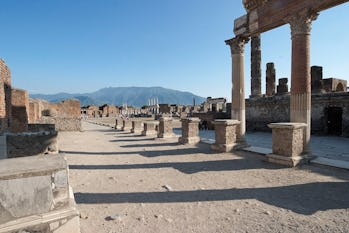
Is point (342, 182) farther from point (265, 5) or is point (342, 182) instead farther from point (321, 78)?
point (321, 78)

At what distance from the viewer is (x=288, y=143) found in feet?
20.8

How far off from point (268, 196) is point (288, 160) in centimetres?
259

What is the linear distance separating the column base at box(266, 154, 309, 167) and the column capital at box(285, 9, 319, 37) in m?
3.97

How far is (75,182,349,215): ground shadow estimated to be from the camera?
12.1 ft

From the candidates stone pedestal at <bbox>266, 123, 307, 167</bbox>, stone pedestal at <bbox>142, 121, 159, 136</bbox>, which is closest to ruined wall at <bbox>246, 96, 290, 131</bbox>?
stone pedestal at <bbox>142, 121, 159, 136</bbox>

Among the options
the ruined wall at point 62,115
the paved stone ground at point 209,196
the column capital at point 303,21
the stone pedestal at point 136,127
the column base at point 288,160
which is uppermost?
the column capital at point 303,21

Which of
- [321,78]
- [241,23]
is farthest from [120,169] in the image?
[321,78]

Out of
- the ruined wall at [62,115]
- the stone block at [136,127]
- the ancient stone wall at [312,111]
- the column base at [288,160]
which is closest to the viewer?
the column base at [288,160]

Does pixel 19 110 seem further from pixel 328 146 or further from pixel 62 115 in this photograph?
pixel 328 146

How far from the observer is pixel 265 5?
8180mm

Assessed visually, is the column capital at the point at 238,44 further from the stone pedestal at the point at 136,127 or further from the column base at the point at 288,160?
the stone pedestal at the point at 136,127

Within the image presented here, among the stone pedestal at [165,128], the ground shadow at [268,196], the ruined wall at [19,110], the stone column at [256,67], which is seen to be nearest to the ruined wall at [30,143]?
the ground shadow at [268,196]

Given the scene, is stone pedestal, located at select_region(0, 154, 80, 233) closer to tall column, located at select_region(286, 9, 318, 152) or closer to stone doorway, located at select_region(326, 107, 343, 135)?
tall column, located at select_region(286, 9, 318, 152)

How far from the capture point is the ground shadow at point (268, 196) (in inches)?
145
